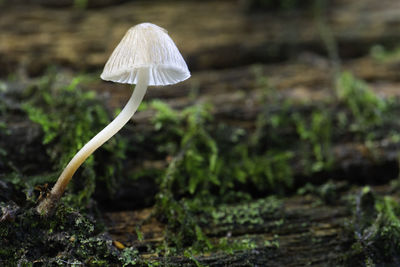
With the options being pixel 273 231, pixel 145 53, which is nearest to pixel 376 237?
pixel 273 231

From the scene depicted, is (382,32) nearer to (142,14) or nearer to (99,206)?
(142,14)

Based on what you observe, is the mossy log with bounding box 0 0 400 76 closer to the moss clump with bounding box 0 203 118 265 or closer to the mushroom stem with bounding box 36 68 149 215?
the mushroom stem with bounding box 36 68 149 215

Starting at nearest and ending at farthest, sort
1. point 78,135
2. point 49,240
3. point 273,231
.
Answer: point 49,240, point 273,231, point 78,135

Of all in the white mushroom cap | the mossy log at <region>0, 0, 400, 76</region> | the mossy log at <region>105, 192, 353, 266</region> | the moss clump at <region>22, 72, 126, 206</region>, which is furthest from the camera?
the mossy log at <region>0, 0, 400, 76</region>

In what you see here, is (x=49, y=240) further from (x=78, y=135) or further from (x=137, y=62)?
(x=137, y=62)

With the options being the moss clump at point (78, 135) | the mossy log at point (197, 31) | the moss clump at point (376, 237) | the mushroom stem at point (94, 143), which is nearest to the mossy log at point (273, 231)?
the moss clump at point (376, 237)

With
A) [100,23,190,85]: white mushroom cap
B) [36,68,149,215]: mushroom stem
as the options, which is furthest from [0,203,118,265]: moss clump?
[100,23,190,85]: white mushroom cap

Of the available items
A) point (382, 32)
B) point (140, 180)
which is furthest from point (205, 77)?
point (382, 32)
